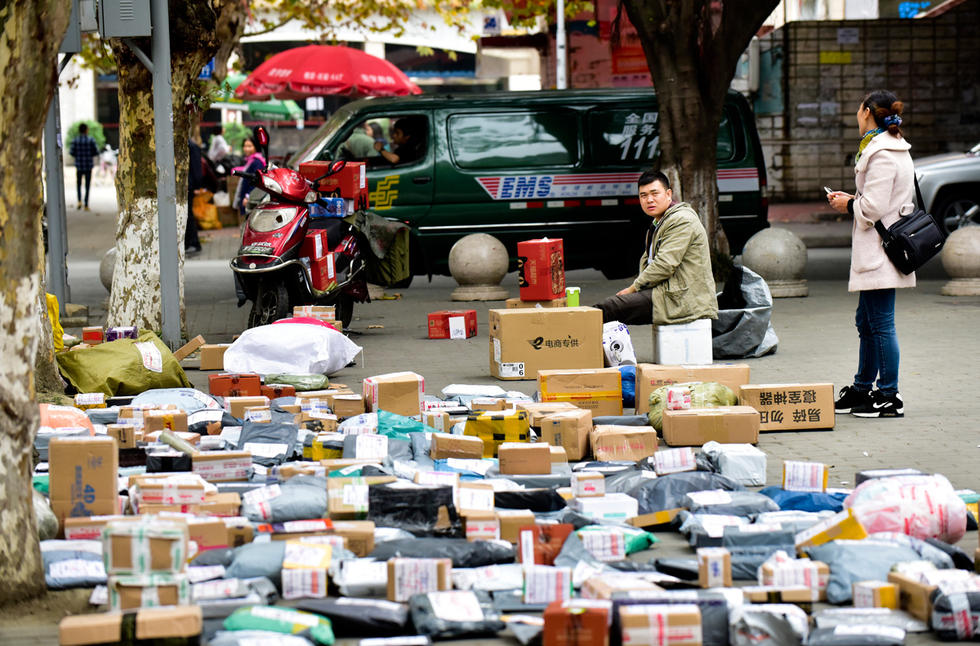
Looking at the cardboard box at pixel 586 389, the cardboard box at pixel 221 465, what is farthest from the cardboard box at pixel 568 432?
the cardboard box at pixel 221 465

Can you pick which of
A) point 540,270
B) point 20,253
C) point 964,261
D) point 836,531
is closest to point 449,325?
point 540,270

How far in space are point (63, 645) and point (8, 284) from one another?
53.2 inches

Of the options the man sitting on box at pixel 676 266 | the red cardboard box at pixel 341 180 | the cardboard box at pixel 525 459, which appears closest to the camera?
the cardboard box at pixel 525 459

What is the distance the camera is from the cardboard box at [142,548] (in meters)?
4.51

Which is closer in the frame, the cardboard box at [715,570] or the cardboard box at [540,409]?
the cardboard box at [715,570]

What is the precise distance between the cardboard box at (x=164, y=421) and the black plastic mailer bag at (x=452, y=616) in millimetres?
3031

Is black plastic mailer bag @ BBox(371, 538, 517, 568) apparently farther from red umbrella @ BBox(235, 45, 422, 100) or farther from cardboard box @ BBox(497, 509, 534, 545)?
red umbrella @ BBox(235, 45, 422, 100)

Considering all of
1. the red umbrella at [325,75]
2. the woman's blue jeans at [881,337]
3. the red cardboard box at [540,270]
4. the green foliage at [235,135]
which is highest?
the red umbrella at [325,75]

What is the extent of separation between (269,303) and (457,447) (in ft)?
16.1

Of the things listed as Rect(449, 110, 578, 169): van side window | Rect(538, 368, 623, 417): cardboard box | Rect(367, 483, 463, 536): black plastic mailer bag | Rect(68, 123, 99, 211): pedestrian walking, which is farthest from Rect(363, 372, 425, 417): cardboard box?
Rect(68, 123, 99, 211): pedestrian walking

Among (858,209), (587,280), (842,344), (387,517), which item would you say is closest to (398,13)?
(587,280)

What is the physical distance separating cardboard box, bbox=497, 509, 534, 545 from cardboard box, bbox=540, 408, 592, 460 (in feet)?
5.76

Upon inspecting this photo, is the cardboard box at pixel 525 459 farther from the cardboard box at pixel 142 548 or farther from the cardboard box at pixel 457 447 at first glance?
the cardboard box at pixel 142 548

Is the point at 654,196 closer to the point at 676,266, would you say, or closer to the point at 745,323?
the point at 676,266
